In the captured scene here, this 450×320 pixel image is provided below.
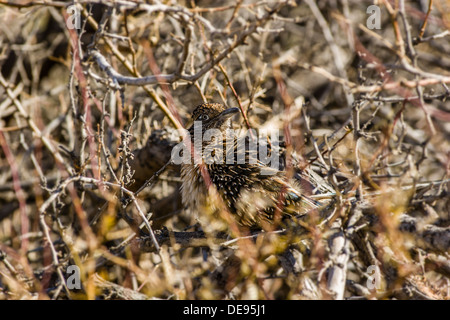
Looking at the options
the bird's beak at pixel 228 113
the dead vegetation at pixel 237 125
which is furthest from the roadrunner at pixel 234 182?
the dead vegetation at pixel 237 125

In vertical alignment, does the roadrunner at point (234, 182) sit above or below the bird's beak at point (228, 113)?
below

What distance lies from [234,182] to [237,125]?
142 centimetres

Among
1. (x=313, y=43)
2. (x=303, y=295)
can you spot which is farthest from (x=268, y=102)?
(x=303, y=295)

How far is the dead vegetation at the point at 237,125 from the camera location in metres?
3.95

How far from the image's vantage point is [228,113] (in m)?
5.47

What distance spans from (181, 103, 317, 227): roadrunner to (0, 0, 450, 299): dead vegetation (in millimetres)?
243

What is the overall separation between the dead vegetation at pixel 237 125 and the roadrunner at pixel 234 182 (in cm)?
24

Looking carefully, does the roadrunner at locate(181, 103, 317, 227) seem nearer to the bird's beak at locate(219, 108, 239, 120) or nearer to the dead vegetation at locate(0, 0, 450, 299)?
the bird's beak at locate(219, 108, 239, 120)

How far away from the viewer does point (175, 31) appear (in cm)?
820

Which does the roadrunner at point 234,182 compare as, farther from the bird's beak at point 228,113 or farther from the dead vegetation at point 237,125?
the dead vegetation at point 237,125

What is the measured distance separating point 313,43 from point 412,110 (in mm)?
2104

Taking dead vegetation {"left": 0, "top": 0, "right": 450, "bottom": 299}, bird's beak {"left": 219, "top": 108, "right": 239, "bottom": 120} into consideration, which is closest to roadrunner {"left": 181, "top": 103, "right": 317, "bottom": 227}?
bird's beak {"left": 219, "top": 108, "right": 239, "bottom": 120}

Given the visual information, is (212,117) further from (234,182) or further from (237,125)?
(234,182)
